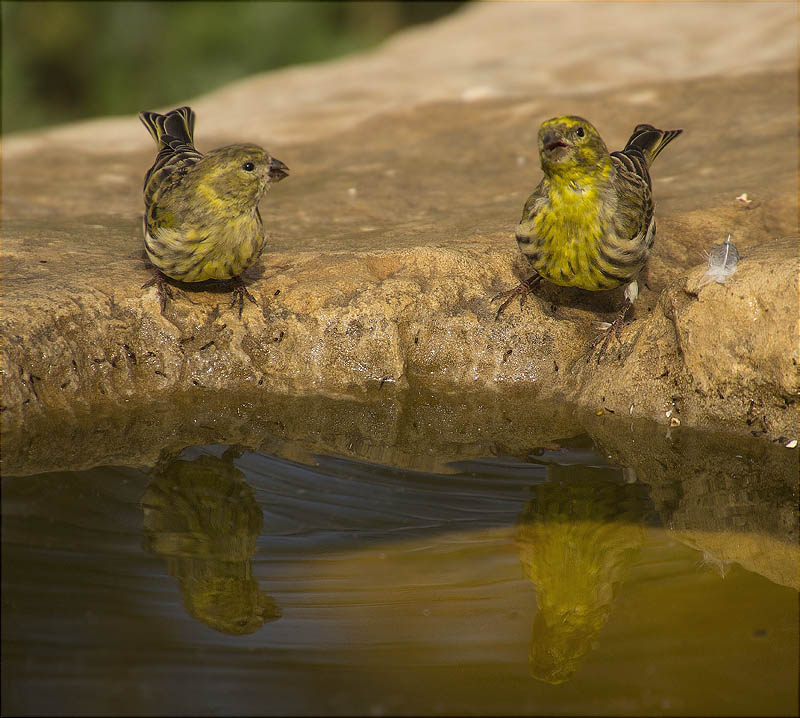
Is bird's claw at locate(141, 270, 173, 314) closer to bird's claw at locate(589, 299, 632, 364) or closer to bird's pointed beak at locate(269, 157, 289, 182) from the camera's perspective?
bird's pointed beak at locate(269, 157, 289, 182)

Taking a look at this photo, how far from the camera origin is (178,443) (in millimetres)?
4664

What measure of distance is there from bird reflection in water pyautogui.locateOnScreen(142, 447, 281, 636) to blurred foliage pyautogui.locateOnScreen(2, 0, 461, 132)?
1054 cm

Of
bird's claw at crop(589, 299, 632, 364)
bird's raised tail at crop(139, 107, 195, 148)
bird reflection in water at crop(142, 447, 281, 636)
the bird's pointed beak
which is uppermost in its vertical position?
bird's raised tail at crop(139, 107, 195, 148)

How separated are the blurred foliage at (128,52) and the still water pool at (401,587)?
10.8 metres

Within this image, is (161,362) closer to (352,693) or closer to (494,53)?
(352,693)

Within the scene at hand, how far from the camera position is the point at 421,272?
5340 mm

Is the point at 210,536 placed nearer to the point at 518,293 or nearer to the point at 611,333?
the point at 518,293

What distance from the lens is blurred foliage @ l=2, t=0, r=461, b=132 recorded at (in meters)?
13.8

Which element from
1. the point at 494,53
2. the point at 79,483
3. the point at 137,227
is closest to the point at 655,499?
the point at 79,483

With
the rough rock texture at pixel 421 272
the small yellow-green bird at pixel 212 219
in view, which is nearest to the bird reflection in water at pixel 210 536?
the rough rock texture at pixel 421 272

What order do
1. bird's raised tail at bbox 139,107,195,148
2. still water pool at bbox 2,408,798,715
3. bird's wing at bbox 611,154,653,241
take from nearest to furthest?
1. still water pool at bbox 2,408,798,715
2. bird's wing at bbox 611,154,653,241
3. bird's raised tail at bbox 139,107,195,148

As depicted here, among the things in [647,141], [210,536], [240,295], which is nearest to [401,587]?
[210,536]

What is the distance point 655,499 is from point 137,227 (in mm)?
3968

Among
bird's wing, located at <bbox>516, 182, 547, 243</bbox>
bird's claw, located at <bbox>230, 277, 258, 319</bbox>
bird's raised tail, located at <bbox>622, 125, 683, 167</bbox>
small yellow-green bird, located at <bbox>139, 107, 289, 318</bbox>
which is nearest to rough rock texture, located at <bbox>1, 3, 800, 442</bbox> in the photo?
bird's claw, located at <bbox>230, 277, 258, 319</bbox>
